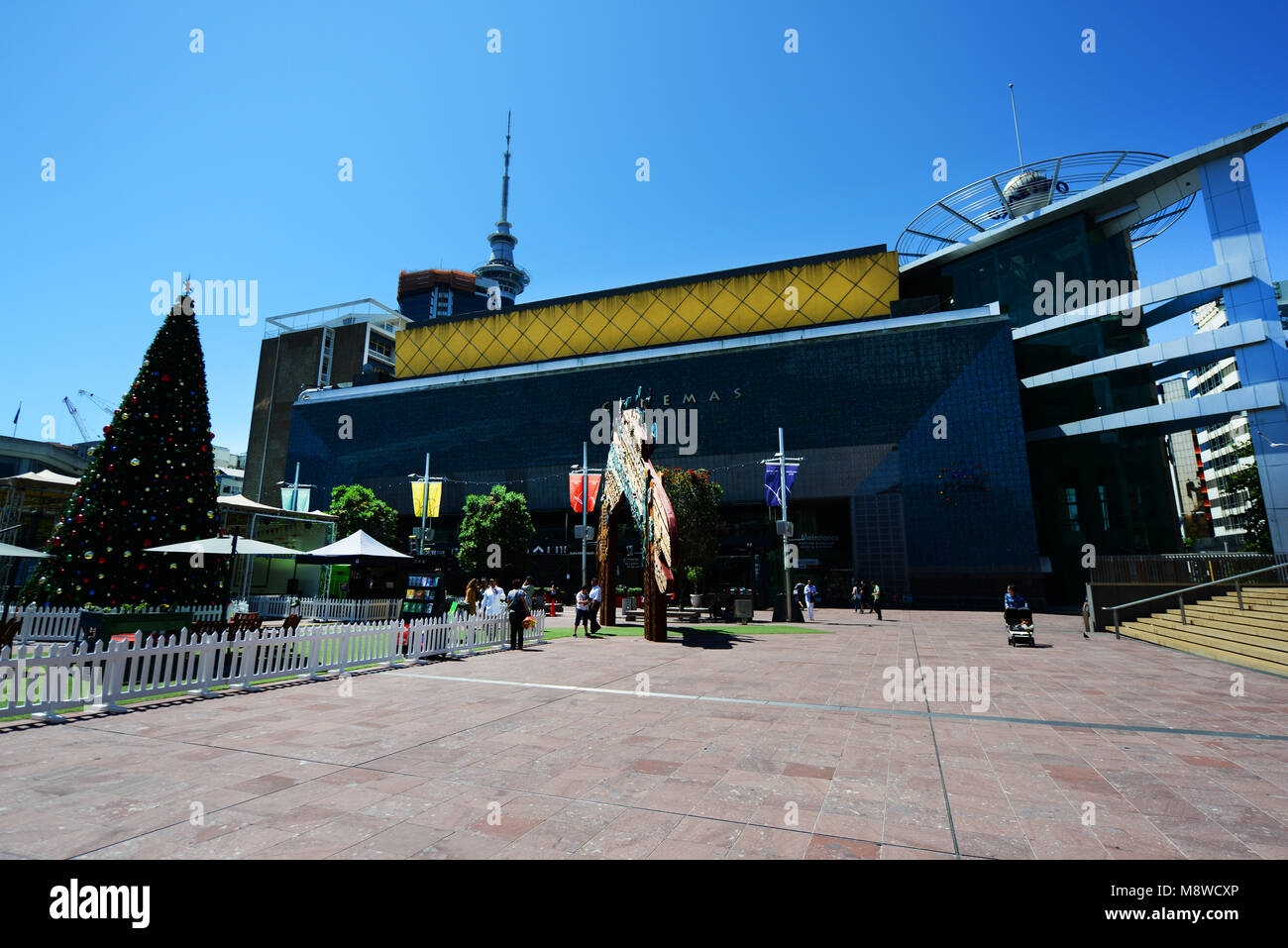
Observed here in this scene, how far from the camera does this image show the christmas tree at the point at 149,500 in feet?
43.9

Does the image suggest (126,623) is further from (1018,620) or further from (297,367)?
(297,367)

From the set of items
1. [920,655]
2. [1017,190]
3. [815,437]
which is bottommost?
[920,655]

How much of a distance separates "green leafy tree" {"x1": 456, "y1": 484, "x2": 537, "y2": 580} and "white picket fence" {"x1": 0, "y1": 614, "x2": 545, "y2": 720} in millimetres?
22834

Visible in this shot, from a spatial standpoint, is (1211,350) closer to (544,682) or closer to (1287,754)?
(1287,754)

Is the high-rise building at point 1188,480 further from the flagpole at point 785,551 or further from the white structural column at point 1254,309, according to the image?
the flagpole at point 785,551

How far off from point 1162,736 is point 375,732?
378 inches

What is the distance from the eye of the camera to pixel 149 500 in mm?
13805

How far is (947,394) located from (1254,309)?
1503cm

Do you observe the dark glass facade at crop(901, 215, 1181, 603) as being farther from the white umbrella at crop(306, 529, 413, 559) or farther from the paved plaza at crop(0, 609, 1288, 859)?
the white umbrella at crop(306, 529, 413, 559)

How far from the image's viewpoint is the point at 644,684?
10297 millimetres

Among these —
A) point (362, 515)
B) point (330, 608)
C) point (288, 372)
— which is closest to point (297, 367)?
point (288, 372)

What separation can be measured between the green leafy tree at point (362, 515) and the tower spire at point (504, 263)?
11462cm
